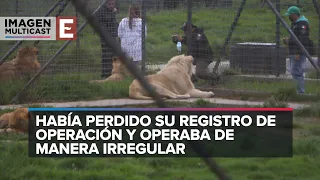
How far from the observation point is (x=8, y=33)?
11.7 metres

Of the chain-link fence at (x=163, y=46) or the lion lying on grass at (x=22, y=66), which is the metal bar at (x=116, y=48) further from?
the lion lying on grass at (x=22, y=66)

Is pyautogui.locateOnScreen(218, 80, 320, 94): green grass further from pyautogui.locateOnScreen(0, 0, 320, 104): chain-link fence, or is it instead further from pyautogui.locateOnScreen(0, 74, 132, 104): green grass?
pyautogui.locateOnScreen(0, 74, 132, 104): green grass

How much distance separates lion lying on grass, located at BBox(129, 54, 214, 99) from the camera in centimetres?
1152

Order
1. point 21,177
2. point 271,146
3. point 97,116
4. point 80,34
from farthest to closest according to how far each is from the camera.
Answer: point 80,34 → point 97,116 → point 271,146 → point 21,177

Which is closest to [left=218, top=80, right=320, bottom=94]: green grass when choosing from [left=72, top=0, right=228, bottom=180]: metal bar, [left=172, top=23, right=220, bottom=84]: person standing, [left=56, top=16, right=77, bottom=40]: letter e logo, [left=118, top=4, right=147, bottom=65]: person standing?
[left=172, top=23, right=220, bottom=84]: person standing

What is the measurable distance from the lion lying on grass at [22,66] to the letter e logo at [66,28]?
538 millimetres

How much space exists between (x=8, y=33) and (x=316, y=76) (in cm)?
581

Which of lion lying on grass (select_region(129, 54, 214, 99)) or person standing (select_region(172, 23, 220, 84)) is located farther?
person standing (select_region(172, 23, 220, 84))

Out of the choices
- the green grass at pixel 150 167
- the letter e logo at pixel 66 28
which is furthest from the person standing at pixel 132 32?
the green grass at pixel 150 167

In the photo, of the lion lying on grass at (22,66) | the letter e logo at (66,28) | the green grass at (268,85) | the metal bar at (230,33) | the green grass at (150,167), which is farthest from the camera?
the metal bar at (230,33)

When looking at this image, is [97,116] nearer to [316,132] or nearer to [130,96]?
[130,96]

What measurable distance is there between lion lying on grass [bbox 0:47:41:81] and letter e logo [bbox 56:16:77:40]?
1.77ft

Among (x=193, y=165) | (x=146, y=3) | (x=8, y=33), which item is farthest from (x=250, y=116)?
(x=8, y=33)

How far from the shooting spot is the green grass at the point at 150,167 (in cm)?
604
